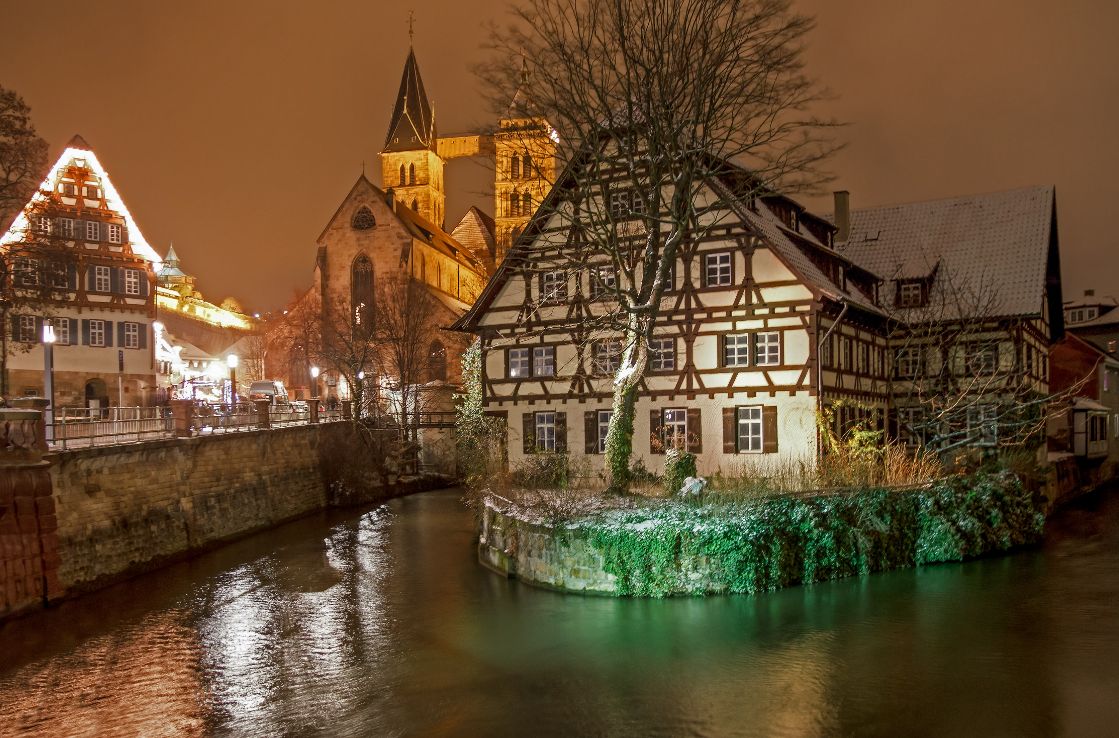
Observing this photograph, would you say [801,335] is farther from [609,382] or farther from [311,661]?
[311,661]

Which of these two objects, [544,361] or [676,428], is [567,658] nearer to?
[676,428]

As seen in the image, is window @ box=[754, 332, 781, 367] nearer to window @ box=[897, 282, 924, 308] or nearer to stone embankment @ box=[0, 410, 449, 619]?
window @ box=[897, 282, 924, 308]

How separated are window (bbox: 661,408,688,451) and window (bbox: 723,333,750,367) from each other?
76.7 inches

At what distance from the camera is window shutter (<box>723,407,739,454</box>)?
26.1m

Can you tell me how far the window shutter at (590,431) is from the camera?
92.6 ft

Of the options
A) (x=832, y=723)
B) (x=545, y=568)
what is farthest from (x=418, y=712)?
(x=545, y=568)

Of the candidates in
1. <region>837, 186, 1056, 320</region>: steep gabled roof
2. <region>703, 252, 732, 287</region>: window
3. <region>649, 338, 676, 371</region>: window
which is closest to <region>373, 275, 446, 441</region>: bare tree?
<region>649, 338, 676, 371</region>: window

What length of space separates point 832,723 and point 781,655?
2703 mm

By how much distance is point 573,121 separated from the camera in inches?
772

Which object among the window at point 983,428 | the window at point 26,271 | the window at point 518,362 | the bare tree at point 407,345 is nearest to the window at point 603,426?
the window at point 518,362

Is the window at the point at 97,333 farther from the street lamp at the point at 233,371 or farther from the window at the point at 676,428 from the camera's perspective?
the window at the point at 676,428

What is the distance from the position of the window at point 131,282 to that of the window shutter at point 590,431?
21.9 m

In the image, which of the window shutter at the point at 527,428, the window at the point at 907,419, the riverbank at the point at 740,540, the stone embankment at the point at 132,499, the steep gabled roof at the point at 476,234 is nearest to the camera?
the riverbank at the point at 740,540

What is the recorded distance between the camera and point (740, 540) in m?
17.5
